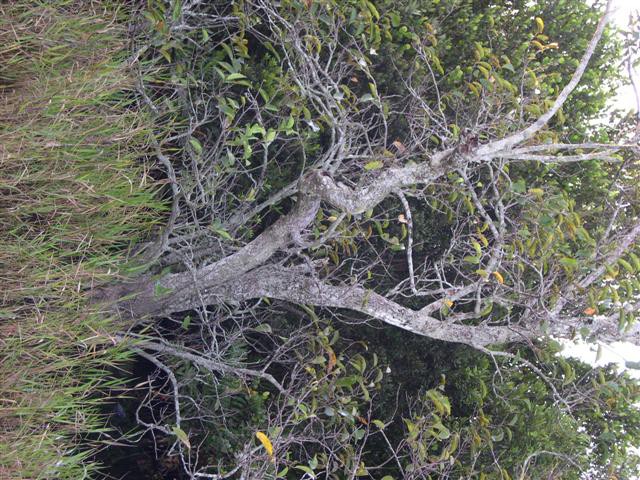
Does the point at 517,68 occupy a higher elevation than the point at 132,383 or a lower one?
higher

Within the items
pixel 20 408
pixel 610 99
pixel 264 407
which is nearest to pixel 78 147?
pixel 20 408

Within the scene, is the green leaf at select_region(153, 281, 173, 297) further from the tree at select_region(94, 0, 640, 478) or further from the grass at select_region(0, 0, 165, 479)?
the grass at select_region(0, 0, 165, 479)

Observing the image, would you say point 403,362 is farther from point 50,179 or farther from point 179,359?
point 50,179

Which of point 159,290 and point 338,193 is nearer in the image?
point 338,193

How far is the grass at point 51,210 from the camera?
8.02 ft

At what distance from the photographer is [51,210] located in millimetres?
2566

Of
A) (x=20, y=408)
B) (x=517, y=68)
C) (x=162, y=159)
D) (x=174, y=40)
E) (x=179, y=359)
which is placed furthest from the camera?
(x=517, y=68)

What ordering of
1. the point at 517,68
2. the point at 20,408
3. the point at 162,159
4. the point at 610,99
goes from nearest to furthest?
1. the point at 20,408
2. the point at 162,159
3. the point at 517,68
4. the point at 610,99

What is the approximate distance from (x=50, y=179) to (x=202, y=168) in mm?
1018

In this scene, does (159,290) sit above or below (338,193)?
below

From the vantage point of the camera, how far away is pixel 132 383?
14.5 feet

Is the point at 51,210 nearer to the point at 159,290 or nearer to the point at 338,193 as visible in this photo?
the point at 159,290

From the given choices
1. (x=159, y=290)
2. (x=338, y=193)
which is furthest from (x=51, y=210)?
(x=338, y=193)

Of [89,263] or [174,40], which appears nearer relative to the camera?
[89,263]
